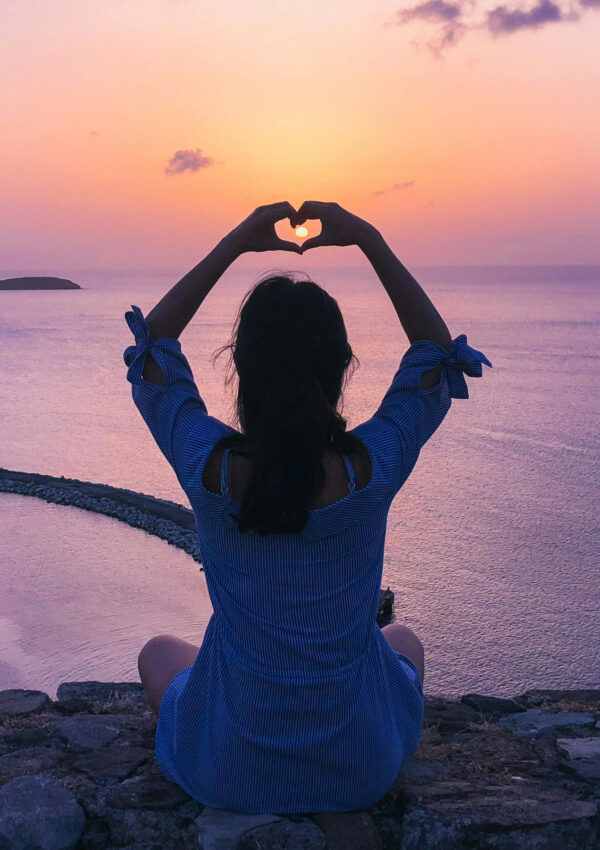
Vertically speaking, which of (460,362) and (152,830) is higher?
(460,362)

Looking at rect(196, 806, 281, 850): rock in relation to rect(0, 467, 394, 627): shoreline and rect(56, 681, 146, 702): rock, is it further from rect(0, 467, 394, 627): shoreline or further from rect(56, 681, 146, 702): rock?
rect(0, 467, 394, 627): shoreline

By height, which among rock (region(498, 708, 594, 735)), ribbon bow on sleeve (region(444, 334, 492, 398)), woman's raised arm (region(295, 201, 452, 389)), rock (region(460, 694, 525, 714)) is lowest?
rock (region(460, 694, 525, 714))

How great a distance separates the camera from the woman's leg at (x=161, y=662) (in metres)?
2.79

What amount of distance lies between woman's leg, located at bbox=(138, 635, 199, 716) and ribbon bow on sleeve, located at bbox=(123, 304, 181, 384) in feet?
3.25

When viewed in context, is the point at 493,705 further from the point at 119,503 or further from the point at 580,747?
the point at 119,503

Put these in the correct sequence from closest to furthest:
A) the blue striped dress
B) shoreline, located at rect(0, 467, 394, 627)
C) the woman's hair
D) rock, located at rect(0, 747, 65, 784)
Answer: the woman's hair
the blue striped dress
rock, located at rect(0, 747, 65, 784)
shoreline, located at rect(0, 467, 394, 627)

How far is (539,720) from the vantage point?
3.84 meters

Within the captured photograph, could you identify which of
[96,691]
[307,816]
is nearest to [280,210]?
[307,816]

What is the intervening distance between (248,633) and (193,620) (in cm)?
812

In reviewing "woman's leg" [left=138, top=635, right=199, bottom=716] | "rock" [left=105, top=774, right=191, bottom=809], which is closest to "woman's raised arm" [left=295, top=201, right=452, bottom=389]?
"woman's leg" [left=138, top=635, right=199, bottom=716]

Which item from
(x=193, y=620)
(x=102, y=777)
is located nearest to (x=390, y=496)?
(x=102, y=777)

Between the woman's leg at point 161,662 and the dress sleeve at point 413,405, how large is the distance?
105 centimetres

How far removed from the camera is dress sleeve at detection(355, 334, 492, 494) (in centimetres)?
215

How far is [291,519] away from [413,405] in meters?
0.49
